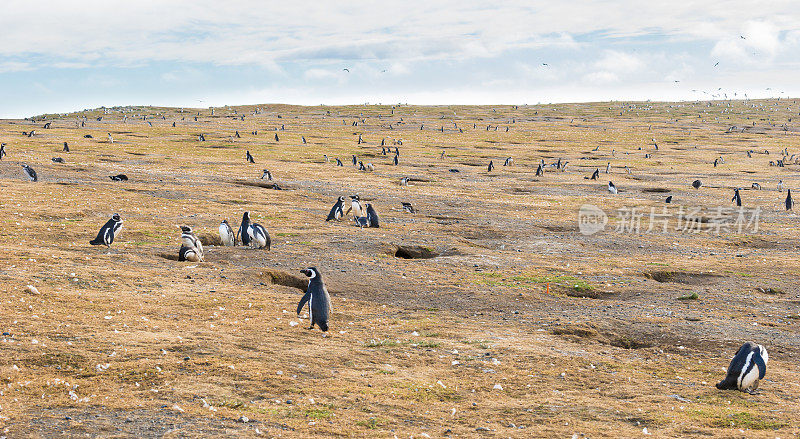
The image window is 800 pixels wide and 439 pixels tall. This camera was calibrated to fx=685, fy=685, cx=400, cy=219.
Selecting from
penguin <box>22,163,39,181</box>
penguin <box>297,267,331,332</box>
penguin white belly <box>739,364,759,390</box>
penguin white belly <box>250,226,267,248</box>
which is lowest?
penguin white belly <box>739,364,759,390</box>

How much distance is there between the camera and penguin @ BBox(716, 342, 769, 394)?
417 inches

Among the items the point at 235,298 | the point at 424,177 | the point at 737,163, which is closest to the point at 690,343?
the point at 235,298

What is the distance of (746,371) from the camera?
10.6 metres

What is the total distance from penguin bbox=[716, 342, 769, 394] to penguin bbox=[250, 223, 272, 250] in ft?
41.7

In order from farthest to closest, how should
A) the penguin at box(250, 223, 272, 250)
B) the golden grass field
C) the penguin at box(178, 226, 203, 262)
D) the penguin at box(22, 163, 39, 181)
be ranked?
the penguin at box(22, 163, 39, 181)
the penguin at box(250, 223, 272, 250)
the penguin at box(178, 226, 203, 262)
the golden grass field

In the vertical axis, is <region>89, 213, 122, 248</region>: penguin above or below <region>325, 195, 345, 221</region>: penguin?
below

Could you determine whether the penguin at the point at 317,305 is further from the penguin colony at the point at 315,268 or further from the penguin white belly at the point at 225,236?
the penguin white belly at the point at 225,236

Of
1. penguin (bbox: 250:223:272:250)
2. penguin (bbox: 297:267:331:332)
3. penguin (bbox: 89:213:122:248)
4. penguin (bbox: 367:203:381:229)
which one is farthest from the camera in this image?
penguin (bbox: 367:203:381:229)

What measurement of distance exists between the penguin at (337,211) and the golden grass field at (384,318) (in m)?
0.55

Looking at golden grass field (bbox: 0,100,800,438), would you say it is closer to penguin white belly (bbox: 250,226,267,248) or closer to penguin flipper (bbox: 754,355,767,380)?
penguin flipper (bbox: 754,355,767,380)

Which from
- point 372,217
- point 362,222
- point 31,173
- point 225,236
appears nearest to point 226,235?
point 225,236

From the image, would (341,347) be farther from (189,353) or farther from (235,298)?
(235,298)

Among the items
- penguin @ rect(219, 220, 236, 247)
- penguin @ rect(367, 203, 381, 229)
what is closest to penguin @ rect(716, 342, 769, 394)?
penguin @ rect(219, 220, 236, 247)

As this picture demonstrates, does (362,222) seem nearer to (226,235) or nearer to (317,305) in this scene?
(226,235)
